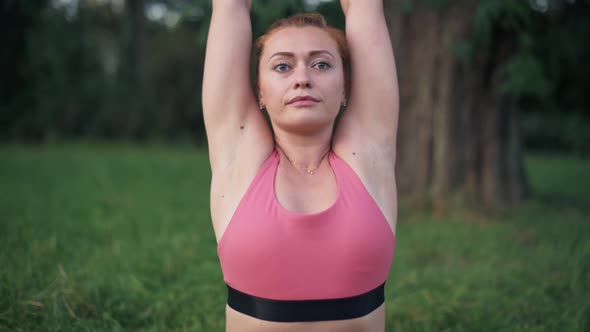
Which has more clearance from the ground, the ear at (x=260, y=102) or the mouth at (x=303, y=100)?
the mouth at (x=303, y=100)

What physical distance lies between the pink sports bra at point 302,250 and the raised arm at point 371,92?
399 mm

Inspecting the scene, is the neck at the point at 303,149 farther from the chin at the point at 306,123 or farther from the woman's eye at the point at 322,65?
the woman's eye at the point at 322,65

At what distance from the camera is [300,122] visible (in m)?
2.12

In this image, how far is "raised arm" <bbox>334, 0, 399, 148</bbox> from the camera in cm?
229

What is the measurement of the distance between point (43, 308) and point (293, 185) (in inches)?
71.6

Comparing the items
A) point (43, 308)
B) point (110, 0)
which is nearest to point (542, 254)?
point (43, 308)

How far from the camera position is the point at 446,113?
6.34m

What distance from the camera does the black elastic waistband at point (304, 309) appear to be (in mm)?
1973

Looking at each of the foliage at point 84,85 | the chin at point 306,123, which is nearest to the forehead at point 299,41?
the chin at point 306,123

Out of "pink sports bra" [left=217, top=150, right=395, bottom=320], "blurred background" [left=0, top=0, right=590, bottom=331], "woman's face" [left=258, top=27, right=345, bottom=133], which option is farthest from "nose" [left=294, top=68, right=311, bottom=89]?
"blurred background" [left=0, top=0, right=590, bottom=331]

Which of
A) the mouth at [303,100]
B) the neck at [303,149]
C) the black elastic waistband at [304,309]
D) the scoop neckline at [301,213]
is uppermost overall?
the mouth at [303,100]

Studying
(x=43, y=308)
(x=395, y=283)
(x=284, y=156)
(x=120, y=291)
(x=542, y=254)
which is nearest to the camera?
(x=284, y=156)

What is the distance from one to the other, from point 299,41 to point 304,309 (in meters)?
1.14

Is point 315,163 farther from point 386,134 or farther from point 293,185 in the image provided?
point 386,134
